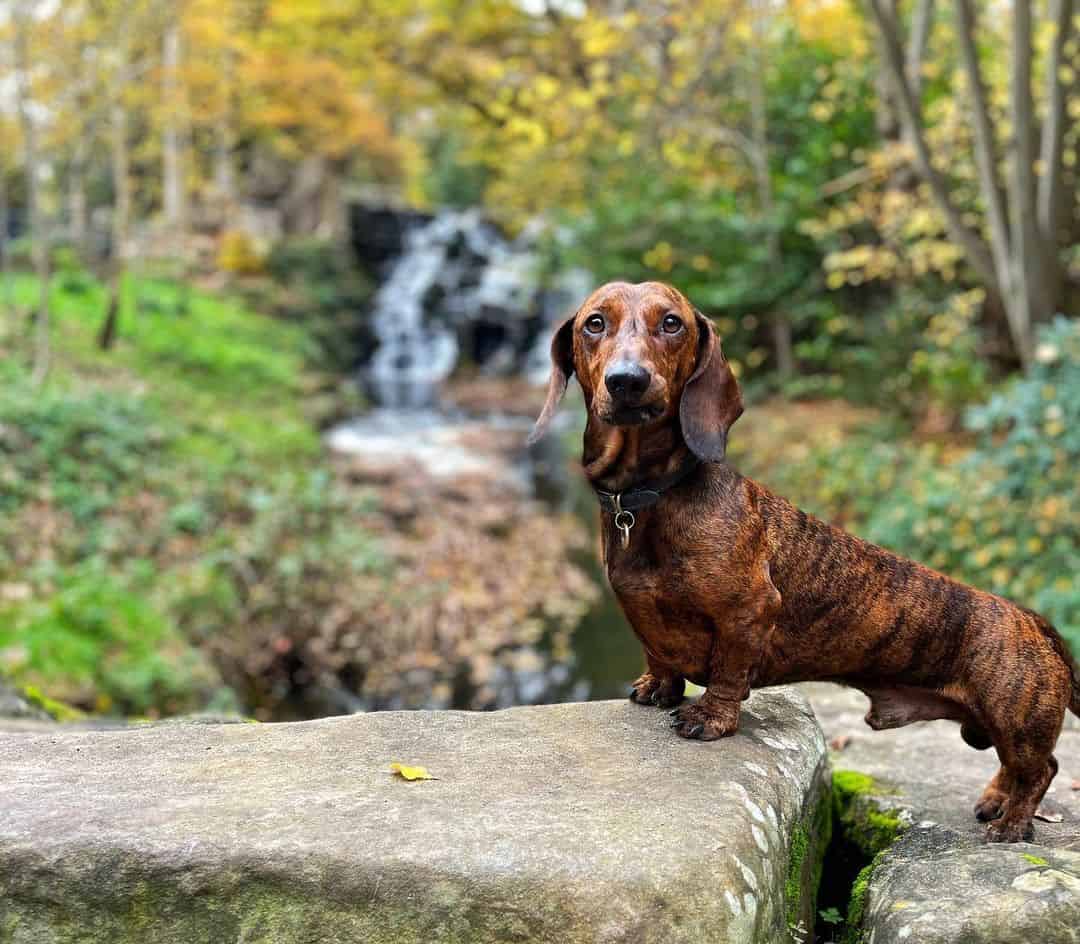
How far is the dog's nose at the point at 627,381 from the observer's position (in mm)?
2506

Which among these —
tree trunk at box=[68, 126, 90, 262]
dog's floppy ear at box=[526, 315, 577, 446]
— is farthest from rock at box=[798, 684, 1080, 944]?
tree trunk at box=[68, 126, 90, 262]

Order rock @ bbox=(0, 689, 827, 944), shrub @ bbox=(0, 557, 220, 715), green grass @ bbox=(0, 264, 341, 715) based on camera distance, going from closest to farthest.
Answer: rock @ bbox=(0, 689, 827, 944), shrub @ bbox=(0, 557, 220, 715), green grass @ bbox=(0, 264, 341, 715)

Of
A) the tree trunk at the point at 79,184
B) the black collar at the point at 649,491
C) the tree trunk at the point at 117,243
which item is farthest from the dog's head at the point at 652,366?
the tree trunk at the point at 79,184

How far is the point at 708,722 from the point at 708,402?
0.92m

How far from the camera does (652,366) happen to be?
8.44ft

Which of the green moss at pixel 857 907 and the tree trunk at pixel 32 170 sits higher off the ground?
the tree trunk at pixel 32 170

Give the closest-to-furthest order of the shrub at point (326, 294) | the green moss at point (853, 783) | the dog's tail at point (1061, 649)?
the dog's tail at point (1061, 649)
the green moss at point (853, 783)
the shrub at point (326, 294)

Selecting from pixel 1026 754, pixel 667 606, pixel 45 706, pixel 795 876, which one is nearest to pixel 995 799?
pixel 1026 754

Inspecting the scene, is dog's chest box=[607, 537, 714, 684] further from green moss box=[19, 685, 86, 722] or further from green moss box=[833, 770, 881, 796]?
green moss box=[19, 685, 86, 722]

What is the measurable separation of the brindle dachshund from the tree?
558 centimetres

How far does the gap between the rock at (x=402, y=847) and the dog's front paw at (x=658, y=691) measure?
0.39 metres

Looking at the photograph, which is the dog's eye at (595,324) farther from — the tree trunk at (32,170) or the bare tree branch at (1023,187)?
the tree trunk at (32,170)

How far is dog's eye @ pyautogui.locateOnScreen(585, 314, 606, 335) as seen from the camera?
2.75 metres

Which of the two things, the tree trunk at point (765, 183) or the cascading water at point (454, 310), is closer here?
the tree trunk at point (765, 183)
